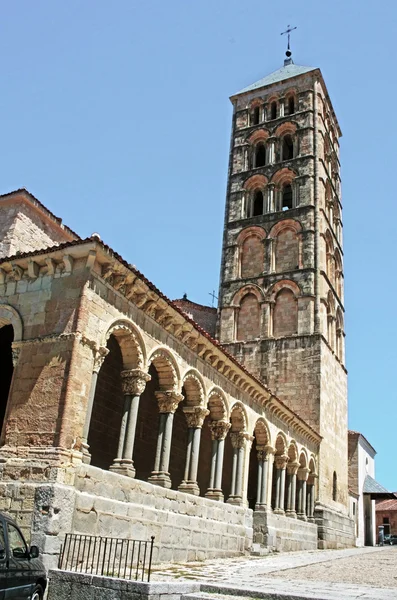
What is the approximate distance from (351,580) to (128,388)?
17.3 feet

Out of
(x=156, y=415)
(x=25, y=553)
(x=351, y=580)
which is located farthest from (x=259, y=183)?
(x=25, y=553)

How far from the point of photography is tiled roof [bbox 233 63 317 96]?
31.8 m

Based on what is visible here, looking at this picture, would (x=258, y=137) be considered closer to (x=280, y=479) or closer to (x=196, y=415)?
(x=280, y=479)

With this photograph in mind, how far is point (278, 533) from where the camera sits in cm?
1811

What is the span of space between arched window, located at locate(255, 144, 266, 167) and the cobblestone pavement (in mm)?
22282

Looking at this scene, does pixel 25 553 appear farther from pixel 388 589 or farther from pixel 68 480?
pixel 388 589

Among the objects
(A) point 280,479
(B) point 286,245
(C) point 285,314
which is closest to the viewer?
(A) point 280,479

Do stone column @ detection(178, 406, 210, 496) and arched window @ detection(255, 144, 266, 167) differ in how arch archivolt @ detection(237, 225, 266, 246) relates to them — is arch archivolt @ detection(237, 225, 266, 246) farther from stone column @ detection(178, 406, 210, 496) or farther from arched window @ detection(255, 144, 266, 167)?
stone column @ detection(178, 406, 210, 496)

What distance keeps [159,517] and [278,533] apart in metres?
8.05

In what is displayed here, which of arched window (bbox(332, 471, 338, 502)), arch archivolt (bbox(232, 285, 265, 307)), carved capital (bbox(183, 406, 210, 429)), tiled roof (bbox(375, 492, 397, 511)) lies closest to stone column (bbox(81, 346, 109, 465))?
carved capital (bbox(183, 406, 210, 429))

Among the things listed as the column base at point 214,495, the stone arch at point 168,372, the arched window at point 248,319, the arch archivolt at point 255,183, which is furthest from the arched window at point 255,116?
the column base at point 214,495

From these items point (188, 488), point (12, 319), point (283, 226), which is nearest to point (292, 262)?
point (283, 226)

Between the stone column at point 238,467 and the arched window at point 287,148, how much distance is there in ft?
60.6

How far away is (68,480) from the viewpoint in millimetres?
9078
